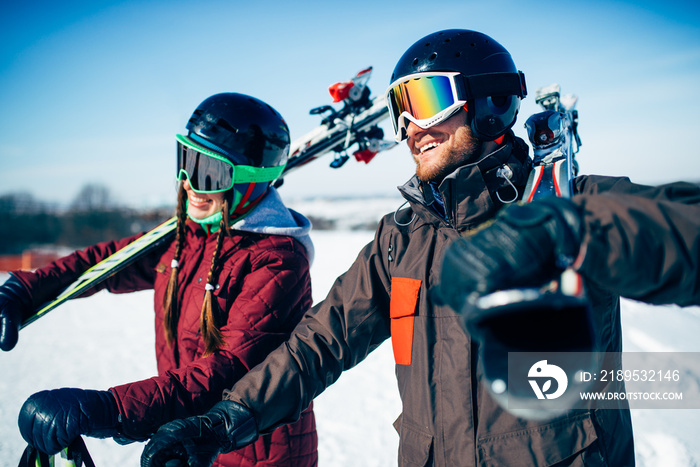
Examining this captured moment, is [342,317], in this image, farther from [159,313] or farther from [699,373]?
[699,373]

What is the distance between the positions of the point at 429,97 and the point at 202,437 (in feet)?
5.10

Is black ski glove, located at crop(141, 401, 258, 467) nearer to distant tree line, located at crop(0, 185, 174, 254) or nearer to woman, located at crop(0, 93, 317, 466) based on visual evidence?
woman, located at crop(0, 93, 317, 466)

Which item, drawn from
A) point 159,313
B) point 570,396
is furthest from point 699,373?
point 159,313

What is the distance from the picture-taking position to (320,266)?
38.9ft

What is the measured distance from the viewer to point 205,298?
187 cm

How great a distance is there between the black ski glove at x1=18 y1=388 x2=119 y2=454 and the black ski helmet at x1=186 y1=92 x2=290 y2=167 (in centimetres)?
125

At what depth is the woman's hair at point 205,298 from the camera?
1795 mm

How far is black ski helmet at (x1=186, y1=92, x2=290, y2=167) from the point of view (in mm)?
2178

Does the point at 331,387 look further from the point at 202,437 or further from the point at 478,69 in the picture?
the point at 478,69

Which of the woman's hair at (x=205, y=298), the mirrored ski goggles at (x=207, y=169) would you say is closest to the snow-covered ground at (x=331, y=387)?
the woman's hair at (x=205, y=298)

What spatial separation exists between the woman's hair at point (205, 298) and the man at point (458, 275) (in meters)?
0.31

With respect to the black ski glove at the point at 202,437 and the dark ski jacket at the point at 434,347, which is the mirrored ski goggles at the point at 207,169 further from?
the black ski glove at the point at 202,437

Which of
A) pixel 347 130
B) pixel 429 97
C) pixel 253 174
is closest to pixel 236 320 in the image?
pixel 253 174

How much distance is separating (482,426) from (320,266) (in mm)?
10571
